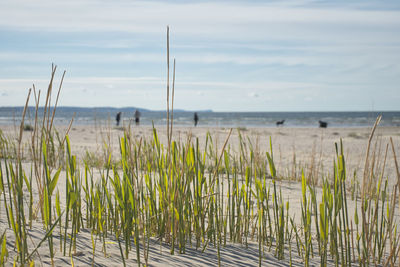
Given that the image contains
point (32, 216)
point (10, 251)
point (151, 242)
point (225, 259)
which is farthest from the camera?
point (32, 216)

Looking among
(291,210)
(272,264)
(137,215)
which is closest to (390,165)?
(291,210)

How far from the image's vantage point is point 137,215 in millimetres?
1445

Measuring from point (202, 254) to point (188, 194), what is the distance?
272 mm

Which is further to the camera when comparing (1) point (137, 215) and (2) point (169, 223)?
(2) point (169, 223)

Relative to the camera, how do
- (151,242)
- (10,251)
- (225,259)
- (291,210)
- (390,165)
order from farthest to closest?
(390,165), (291,210), (151,242), (225,259), (10,251)

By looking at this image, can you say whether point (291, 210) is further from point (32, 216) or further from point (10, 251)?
point (10, 251)

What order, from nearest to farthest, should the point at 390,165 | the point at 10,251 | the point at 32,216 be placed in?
the point at 10,251
the point at 32,216
the point at 390,165

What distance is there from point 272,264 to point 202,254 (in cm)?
31

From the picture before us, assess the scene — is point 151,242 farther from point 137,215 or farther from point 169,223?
point 137,215

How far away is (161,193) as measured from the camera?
5.79 ft

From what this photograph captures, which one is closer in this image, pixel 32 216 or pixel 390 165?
pixel 32 216

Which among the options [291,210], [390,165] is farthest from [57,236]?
[390,165]

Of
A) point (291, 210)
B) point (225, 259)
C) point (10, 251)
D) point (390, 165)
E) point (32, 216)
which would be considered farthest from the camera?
point (390, 165)

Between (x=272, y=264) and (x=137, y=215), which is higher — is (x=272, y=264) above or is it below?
below
